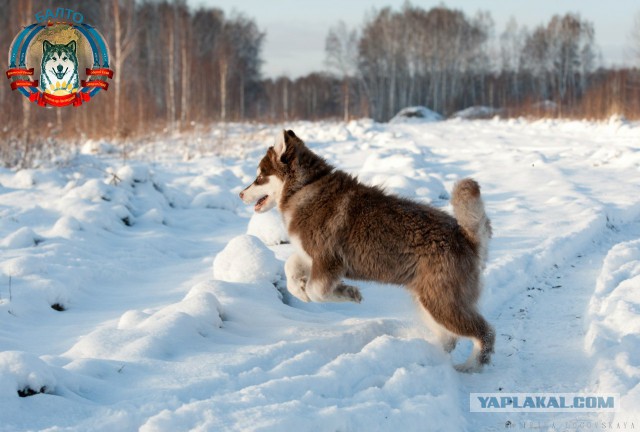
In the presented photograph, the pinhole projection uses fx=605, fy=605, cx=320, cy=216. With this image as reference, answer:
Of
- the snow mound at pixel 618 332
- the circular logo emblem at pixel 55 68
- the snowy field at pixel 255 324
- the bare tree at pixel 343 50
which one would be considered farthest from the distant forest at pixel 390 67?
the snow mound at pixel 618 332

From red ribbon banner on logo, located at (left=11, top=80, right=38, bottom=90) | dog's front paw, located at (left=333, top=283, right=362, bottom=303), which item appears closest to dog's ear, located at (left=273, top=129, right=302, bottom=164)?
dog's front paw, located at (left=333, top=283, right=362, bottom=303)

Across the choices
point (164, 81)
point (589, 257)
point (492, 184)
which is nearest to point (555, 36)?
point (164, 81)

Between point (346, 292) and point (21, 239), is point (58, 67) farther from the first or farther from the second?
point (346, 292)

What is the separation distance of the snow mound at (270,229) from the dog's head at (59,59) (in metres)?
8.54

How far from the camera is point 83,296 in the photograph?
6.02m

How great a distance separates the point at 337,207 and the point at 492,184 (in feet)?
28.9

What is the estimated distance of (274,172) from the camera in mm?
5230

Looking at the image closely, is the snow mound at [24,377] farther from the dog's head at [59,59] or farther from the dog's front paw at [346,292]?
the dog's head at [59,59]

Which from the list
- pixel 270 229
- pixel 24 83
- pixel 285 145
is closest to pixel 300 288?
pixel 285 145

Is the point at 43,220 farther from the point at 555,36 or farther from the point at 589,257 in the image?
the point at 555,36

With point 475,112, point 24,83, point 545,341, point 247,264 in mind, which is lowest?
point 545,341

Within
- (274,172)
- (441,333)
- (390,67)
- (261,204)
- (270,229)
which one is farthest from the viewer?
(390,67)

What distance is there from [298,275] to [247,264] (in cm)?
79

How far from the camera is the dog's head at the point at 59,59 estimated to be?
1380 cm
